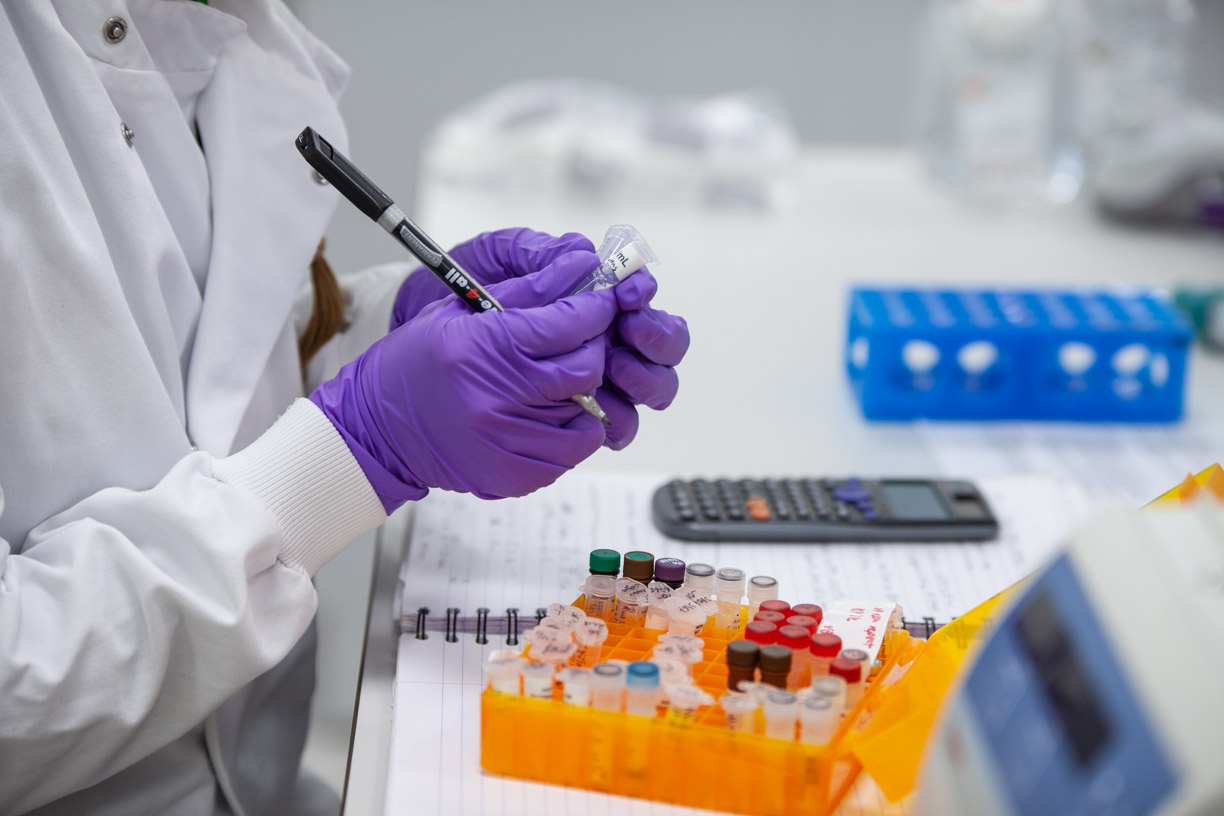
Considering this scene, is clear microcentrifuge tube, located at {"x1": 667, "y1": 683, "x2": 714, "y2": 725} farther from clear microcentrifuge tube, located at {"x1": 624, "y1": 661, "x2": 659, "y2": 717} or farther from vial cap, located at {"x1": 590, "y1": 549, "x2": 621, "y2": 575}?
vial cap, located at {"x1": 590, "y1": 549, "x2": 621, "y2": 575}

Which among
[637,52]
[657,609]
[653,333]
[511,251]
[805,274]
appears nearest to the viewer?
[657,609]

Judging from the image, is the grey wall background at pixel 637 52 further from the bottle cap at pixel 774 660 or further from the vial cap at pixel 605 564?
the bottle cap at pixel 774 660

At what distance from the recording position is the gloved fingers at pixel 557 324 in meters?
0.69

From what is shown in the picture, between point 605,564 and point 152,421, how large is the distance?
0.30 m

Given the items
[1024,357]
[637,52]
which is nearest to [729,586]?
[1024,357]

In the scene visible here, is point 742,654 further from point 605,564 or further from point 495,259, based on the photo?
point 495,259

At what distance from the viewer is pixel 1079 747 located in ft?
1.30

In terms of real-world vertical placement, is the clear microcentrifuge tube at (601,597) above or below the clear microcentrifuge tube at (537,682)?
below

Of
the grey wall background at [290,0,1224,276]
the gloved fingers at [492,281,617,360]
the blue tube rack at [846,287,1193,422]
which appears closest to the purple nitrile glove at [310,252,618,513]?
the gloved fingers at [492,281,617,360]

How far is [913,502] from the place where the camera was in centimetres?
93

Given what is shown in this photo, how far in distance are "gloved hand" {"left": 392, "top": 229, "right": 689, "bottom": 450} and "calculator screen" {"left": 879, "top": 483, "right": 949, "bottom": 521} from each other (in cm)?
22

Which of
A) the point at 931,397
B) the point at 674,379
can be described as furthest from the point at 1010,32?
the point at 674,379

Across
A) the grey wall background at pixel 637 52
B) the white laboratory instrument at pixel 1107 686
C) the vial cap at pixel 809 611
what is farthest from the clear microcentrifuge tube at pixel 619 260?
the grey wall background at pixel 637 52

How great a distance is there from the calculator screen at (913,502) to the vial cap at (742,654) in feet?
1.14
